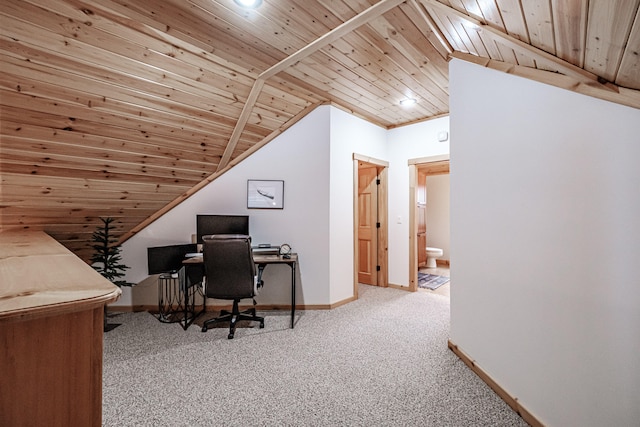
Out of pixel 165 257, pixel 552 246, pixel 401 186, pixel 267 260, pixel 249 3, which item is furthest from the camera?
pixel 401 186

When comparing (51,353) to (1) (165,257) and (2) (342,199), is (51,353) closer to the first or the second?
(1) (165,257)

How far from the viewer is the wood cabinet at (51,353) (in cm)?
63

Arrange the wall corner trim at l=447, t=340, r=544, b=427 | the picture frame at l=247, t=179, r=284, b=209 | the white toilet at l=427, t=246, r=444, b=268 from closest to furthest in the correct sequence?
1. the wall corner trim at l=447, t=340, r=544, b=427
2. the picture frame at l=247, t=179, r=284, b=209
3. the white toilet at l=427, t=246, r=444, b=268

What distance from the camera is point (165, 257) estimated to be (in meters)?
3.51

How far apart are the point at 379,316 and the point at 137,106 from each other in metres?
A: 3.32

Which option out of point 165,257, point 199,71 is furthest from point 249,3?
point 165,257

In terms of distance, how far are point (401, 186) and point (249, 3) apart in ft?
11.3

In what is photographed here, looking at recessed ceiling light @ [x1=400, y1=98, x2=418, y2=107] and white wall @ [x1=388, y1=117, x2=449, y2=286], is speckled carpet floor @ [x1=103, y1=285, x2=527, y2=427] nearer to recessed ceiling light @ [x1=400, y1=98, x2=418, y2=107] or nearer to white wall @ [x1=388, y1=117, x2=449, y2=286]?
white wall @ [x1=388, y1=117, x2=449, y2=286]

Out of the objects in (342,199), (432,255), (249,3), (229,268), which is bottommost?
(432,255)

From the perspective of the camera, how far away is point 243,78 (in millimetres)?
2877

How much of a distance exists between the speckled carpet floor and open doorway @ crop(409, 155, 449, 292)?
1405mm

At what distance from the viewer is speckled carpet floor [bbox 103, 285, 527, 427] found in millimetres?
1806

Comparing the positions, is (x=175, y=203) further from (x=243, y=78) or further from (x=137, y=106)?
(x=243, y=78)

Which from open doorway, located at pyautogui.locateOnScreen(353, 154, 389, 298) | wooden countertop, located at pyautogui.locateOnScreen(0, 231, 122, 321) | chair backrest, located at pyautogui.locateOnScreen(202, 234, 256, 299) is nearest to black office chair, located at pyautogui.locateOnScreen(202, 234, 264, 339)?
chair backrest, located at pyautogui.locateOnScreen(202, 234, 256, 299)
